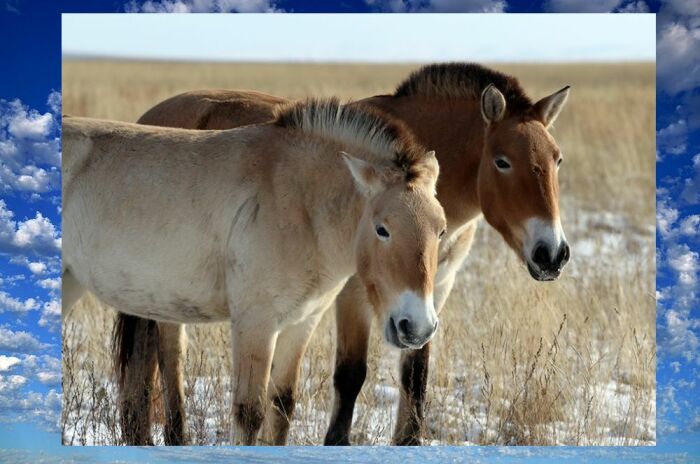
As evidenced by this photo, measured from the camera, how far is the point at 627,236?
11289 mm

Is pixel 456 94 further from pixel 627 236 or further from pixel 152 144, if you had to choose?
pixel 627 236

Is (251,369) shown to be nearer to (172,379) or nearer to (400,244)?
(400,244)

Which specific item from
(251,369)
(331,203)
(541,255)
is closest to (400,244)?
(331,203)

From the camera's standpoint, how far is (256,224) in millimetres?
5129

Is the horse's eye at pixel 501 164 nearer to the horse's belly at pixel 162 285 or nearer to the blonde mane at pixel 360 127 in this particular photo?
the blonde mane at pixel 360 127

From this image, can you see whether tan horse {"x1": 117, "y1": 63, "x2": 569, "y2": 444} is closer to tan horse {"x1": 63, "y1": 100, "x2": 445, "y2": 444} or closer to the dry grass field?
the dry grass field

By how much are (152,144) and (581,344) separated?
388cm

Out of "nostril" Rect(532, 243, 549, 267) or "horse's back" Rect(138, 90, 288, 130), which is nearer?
"nostril" Rect(532, 243, 549, 267)

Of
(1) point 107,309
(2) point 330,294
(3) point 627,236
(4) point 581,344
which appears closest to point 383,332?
(2) point 330,294

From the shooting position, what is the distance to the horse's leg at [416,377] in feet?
19.8

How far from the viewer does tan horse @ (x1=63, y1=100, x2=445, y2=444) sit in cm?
473

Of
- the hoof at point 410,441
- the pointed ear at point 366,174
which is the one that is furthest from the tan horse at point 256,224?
the hoof at point 410,441

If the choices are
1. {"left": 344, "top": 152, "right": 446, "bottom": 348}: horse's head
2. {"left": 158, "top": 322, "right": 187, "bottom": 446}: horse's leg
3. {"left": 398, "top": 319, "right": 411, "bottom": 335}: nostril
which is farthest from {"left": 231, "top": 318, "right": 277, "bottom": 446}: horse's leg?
{"left": 158, "top": 322, "right": 187, "bottom": 446}: horse's leg

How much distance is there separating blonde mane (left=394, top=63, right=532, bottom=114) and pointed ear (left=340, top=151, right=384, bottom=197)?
1.62 metres
